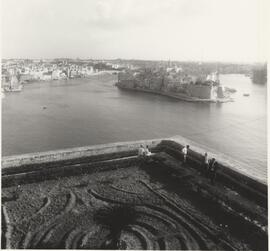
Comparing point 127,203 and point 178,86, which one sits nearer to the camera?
point 127,203

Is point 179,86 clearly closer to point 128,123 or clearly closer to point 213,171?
point 128,123

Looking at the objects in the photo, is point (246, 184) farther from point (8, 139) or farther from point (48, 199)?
point (8, 139)

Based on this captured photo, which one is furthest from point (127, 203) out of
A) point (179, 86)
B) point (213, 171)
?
point (179, 86)

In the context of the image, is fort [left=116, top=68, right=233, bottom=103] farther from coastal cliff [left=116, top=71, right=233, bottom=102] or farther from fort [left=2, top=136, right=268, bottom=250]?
fort [left=2, top=136, right=268, bottom=250]

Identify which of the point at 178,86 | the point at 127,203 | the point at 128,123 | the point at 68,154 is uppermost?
the point at 68,154

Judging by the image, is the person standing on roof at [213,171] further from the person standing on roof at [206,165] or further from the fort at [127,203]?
the person standing on roof at [206,165]

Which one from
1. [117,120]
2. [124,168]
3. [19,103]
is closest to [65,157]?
[124,168]

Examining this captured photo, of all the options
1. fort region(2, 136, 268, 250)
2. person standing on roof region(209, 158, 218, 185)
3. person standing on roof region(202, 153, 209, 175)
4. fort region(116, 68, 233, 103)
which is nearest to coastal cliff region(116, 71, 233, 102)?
fort region(116, 68, 233, 103)
